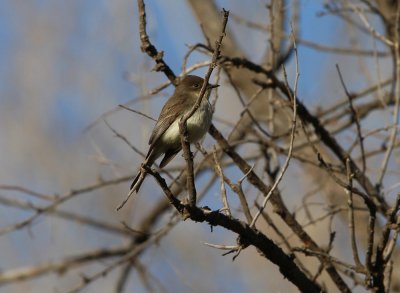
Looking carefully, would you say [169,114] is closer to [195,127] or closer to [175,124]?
[175,124]

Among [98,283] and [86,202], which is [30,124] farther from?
[98,283]

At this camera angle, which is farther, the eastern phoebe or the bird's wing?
the bird's wing

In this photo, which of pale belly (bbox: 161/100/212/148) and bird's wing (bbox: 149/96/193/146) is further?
bird's wing (bbox: 149/96/193/146)

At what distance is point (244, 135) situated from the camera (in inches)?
219

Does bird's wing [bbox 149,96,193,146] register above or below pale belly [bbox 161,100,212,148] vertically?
above

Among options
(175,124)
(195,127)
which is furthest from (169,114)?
(195,127)

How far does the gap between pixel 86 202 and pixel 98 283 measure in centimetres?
119

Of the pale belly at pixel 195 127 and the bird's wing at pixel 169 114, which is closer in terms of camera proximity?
the pale belly at pixel 195 127

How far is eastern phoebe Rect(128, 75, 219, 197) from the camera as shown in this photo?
12.2 feet

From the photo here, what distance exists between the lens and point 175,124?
12.8ft

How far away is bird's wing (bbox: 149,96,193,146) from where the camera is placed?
12.6 feet

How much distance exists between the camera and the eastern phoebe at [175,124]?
3.73 metres

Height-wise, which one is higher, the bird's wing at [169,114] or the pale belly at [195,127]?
the bird's wing at [169,114]

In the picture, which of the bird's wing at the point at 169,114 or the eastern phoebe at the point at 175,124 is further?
the bird's wing at the point at 169,114
